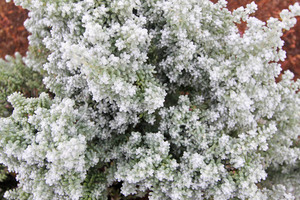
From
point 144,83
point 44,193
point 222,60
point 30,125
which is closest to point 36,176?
point 44,193

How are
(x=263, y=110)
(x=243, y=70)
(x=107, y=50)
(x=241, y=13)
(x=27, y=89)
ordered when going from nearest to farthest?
(x=107, y=50), (x=243, y=70), (x=241, y=13), (x=263, y=110), (x=27, y=89)

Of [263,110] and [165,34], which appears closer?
[165,34]

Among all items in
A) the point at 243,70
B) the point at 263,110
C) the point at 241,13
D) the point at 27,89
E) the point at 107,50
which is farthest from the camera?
the point at 27,89

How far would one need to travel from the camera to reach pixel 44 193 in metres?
2.33

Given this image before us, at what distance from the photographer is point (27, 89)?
11.5 feet

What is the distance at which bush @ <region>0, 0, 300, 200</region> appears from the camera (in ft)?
7.21

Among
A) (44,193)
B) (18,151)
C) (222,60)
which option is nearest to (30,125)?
(18,151)

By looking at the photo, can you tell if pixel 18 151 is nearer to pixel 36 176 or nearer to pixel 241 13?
pixel 36 176

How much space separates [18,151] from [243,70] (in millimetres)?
2103

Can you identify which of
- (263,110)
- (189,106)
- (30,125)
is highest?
(263,110)

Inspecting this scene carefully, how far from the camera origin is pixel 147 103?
2.36 meters

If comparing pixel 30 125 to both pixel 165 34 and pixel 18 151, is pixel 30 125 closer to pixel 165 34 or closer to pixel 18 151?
pixel 18 151

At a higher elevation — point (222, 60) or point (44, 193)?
point (222, 60)

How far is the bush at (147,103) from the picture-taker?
7.21 ft
